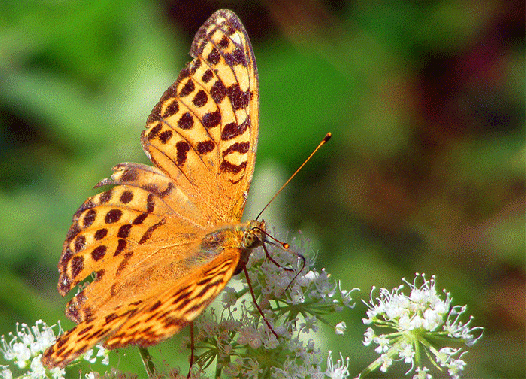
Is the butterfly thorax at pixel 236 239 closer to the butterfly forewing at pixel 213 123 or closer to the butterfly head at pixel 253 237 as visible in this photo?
the butterfly head at pixel 253 237

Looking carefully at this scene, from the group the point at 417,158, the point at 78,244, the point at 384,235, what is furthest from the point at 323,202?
the point at 78,244

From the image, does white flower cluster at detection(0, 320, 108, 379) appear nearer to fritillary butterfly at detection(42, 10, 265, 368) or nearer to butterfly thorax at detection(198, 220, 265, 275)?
fritillary butterfly at detection(42, 10, 265, 368)

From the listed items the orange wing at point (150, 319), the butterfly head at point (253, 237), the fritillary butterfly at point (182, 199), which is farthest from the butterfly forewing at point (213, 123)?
the orange wing at point (150, 319)

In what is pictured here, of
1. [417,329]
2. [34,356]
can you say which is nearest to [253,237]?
[417,329]

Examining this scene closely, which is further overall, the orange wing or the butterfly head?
the butterfly head

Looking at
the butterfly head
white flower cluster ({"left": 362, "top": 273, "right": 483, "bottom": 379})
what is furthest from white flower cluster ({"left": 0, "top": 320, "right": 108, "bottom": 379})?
white flower cluster ({"left": 362, "top": 273, "right": 483, "bottom": 379})

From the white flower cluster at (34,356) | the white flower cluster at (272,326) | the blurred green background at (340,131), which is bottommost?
the white flower cluster at (34,356)
